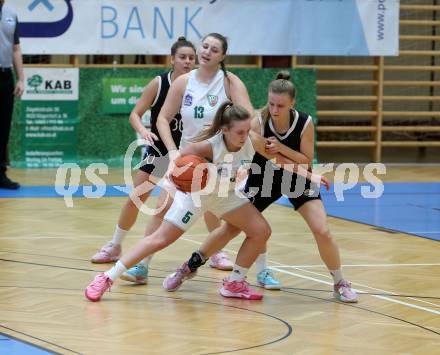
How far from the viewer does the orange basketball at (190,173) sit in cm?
572

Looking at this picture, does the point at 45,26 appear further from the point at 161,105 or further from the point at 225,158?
the point at 225,158

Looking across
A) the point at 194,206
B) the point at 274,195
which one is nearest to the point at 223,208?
the point at 194,206

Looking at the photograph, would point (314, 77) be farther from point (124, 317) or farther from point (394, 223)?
point (124, 317)

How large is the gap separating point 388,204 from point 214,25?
3721 mm

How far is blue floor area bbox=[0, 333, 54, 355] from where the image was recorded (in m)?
4.68

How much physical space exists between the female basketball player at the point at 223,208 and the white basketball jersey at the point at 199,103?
12.3 inches

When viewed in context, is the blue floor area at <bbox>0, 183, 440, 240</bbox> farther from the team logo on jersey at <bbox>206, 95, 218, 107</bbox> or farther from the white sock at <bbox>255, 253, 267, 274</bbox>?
the team logo on jersey at <bbox>206, 95, 218, 107</bbox>

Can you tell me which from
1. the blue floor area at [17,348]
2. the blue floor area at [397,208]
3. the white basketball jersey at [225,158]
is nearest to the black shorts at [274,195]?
the white basketball jersey at [225,158]

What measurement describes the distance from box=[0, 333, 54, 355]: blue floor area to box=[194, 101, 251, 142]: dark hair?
5.70 ft

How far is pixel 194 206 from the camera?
5859 millimetres

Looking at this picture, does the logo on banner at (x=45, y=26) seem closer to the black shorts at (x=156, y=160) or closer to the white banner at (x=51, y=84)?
the white banner at (x=51, y=84)

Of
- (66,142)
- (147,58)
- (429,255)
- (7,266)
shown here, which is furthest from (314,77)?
(7,266)

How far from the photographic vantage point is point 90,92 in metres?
12.6

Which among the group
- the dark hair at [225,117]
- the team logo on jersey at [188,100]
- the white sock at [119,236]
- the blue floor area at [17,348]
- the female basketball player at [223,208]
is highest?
the team logo on jersey at [188,100]
